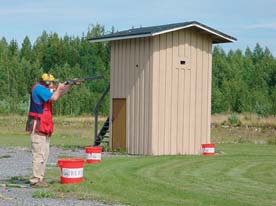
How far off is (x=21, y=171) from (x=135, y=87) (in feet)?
24.4

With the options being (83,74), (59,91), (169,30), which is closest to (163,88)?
(169,30)

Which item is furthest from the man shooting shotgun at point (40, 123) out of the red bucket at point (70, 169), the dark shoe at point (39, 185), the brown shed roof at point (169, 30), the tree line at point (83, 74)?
the tree line at point (83, 74)

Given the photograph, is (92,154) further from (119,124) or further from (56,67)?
(56,67)

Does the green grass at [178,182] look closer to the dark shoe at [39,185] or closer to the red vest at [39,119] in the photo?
the dark shoe at [39,185]

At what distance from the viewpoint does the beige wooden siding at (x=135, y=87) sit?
22.9m

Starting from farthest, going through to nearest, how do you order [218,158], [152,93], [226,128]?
[226,128] < [152,93] < [218,158]

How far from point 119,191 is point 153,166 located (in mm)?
5186

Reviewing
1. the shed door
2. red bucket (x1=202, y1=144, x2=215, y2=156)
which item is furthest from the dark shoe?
the shed door

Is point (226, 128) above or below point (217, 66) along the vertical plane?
below

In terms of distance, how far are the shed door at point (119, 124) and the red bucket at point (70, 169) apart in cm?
1019

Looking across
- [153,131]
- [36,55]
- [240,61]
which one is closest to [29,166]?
[153,131]

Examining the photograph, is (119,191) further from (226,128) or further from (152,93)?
(226,128)

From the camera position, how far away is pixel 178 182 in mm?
14594

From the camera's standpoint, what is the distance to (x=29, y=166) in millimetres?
18406
